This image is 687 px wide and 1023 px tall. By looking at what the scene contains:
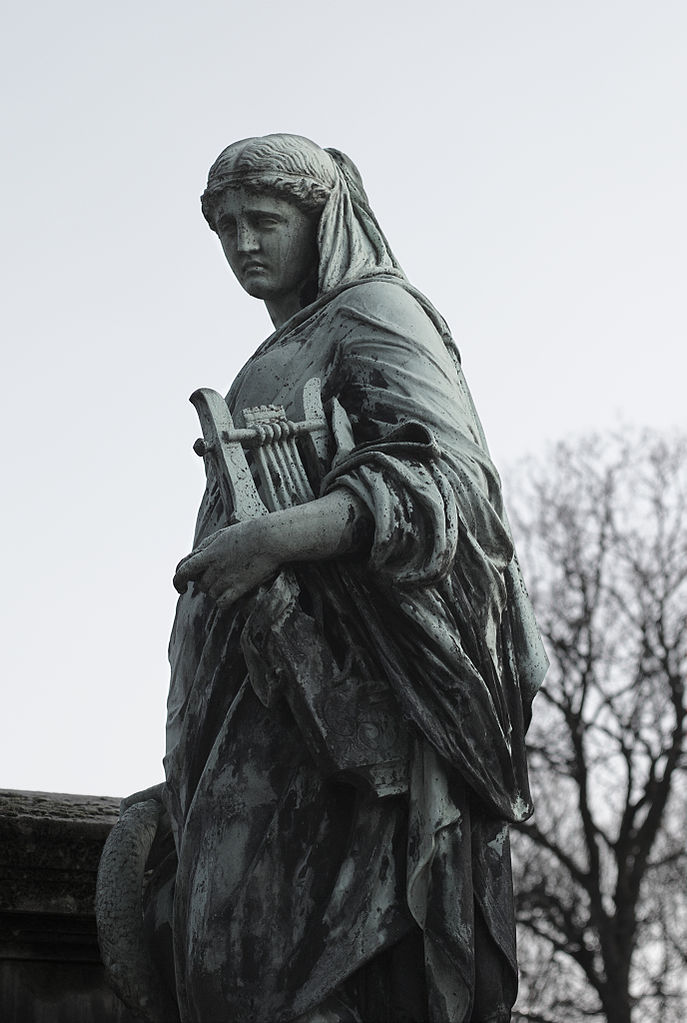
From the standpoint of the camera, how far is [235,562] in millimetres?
4445

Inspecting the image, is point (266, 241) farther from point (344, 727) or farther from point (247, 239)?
point (344, 727)

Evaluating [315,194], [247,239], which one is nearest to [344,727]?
[247,239]

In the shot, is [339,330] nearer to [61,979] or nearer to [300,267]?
[300,267]

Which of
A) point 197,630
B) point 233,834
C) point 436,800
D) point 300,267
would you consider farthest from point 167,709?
point 300,267

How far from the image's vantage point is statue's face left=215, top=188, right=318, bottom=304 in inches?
203

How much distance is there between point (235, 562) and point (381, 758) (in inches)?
24.0

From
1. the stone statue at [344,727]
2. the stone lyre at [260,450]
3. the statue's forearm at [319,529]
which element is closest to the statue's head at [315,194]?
the stone statue at [344,727]

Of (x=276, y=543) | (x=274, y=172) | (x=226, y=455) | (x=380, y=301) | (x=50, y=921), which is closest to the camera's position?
(x=276, y=543)

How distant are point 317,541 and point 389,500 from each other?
0.21m

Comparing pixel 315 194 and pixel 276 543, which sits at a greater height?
pixel 315 194

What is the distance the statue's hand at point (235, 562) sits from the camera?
14.5 ft

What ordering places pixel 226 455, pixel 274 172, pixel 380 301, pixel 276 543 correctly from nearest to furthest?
1. pixel 276 543
2. pixel 226 455
3. pixel 380 301
4. pixel 274 172

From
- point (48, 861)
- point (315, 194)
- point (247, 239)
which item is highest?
point (315, 194)

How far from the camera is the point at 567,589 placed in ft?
75.0
